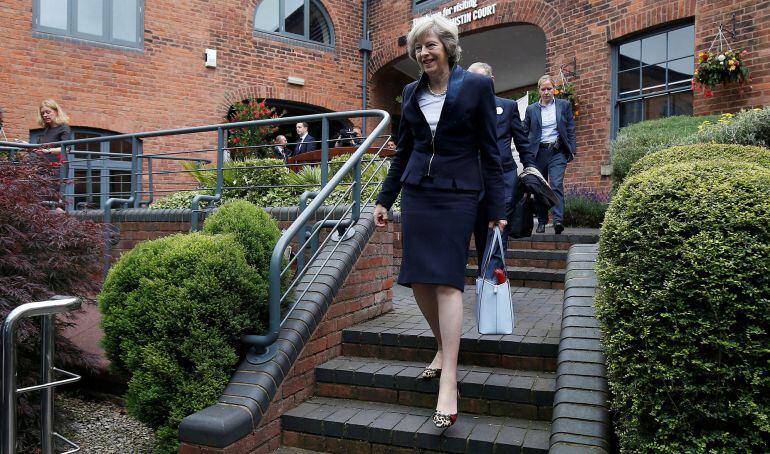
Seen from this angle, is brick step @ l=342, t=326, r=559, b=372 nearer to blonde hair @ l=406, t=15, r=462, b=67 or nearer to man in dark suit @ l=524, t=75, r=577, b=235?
blonde hair @ l=406, t=15, r=462, b=67

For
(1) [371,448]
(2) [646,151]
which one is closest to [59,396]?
(1) [371,448]

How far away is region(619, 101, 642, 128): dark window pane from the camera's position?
32.5 feet

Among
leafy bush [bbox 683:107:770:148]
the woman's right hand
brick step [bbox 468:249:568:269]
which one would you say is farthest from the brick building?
the woman's right hand

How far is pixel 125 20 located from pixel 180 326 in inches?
384

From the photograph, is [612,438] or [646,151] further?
[646,151]

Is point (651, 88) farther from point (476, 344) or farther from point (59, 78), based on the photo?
point (59, 78)

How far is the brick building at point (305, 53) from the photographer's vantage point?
937 centimetres

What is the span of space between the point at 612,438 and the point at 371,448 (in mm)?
1205

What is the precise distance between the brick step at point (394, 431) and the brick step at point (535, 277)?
2329mm

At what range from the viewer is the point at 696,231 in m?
2.29

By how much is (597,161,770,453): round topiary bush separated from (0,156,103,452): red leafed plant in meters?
3.10

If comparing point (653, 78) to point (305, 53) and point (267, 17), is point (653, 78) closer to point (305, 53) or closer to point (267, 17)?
point (305, 53)

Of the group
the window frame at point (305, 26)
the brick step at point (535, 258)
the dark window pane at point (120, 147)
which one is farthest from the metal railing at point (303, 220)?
the window frame at point (305, 26)

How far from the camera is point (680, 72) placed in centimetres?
941
